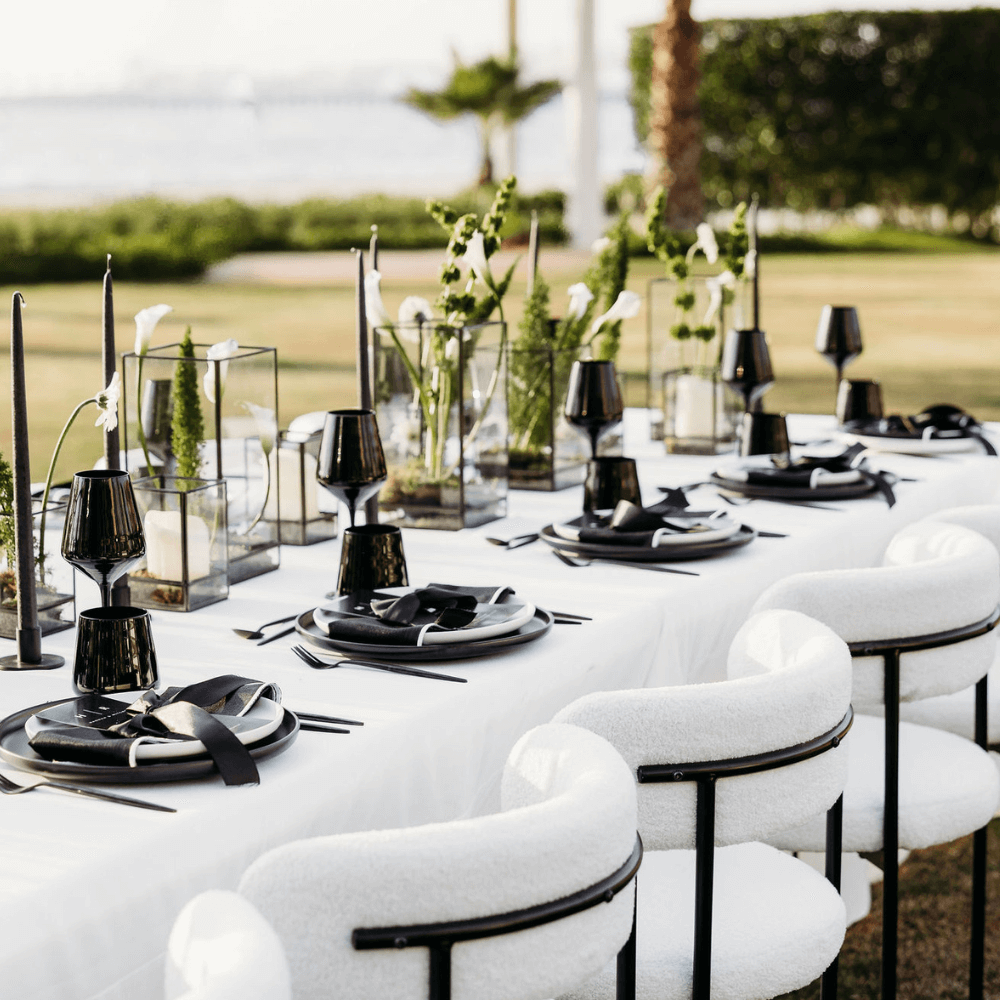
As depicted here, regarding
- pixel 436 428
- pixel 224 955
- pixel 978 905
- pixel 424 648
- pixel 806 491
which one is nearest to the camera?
pixel 224 955

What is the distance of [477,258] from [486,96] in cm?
1752

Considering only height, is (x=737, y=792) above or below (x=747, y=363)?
below

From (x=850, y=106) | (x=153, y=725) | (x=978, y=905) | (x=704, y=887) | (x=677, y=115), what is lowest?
(x=978, y=905)

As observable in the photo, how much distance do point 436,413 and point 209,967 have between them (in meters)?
1.62

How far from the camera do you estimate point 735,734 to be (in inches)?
55.1

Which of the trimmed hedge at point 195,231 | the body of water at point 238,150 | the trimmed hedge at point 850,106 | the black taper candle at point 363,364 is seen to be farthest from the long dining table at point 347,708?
the body of water at point 238,150

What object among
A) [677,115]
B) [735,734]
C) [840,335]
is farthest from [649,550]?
[677,115]

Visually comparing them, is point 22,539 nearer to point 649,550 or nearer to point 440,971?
point 440,971

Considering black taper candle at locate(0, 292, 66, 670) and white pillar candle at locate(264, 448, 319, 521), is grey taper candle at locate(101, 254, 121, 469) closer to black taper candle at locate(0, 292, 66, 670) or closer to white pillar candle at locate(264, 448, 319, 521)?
black taper candle at locate(0, 292, 66, 670)

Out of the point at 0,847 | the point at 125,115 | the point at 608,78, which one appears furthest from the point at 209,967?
the point at 125,115

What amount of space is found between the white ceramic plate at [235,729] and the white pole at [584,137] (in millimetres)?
15870

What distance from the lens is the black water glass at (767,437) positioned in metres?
2.85

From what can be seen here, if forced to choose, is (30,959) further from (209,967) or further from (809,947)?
(809,947)

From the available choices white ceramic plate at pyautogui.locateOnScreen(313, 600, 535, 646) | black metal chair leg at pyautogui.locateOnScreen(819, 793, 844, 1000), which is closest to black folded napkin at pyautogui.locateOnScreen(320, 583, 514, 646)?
white ceramic plate at pyautogui.locateOnScreen(313, 600, 535, 646)
